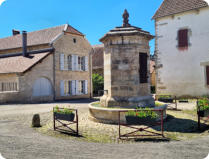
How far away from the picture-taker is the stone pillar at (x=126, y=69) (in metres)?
7.34

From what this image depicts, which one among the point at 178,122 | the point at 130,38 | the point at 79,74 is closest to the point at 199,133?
the point at 178,122

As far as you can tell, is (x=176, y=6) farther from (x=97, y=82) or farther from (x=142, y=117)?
(x=142, y=117)

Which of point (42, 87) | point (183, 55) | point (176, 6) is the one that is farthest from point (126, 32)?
point (42, 87)

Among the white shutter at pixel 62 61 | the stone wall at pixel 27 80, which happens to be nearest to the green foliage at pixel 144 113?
the stone wall at pixel 27 80

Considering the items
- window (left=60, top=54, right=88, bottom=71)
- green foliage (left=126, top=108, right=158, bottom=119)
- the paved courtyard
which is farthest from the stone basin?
window (left=60, top=54, right=88, bottom=71)

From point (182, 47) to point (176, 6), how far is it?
355 cm

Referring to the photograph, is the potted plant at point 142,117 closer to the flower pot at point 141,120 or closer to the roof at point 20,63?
the flower pot at point 141,120

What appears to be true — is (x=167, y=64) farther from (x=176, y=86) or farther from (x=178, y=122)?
(x=178, y=122)

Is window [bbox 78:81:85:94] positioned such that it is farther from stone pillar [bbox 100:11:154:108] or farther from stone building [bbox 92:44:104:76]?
stone pillar [bbox 100:11:154:108]

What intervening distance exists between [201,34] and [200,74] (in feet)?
10.2

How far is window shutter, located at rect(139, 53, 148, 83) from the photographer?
25.1 feet

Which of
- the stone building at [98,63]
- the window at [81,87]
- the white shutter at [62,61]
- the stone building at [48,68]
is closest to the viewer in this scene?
the stone building at [48,68]

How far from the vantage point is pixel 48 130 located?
6.05 meters

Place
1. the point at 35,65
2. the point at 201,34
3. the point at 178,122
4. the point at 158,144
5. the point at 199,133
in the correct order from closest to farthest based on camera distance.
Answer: the point at 158,144 → the point at 199,133 → the point at 178,122 → the point at 201,34 → the point at 35,65
